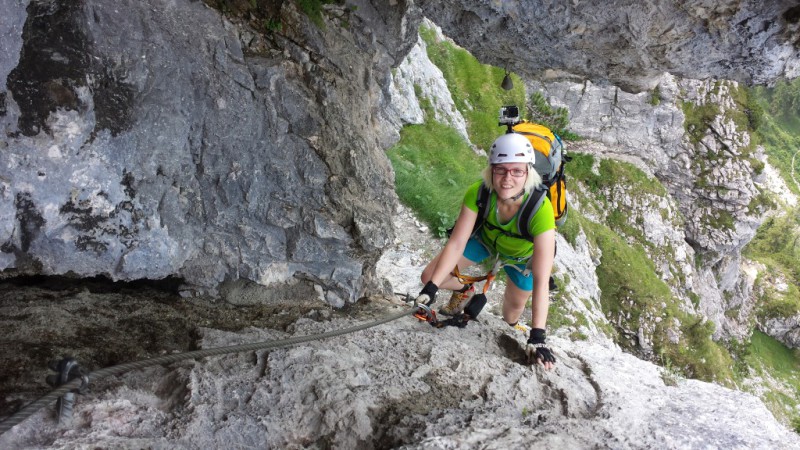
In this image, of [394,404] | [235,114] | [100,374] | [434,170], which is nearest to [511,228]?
[394,404]

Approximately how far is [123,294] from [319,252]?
236cm

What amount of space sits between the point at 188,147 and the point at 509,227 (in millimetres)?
3864

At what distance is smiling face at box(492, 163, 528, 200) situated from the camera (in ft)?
17.1

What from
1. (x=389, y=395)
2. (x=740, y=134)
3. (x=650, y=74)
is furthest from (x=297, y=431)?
(x=740, y=134)

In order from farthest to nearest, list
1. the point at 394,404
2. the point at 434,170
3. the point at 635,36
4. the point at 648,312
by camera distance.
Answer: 1. the point at 648,312
2. the point at 434,170
3. the point at 635,36
4. the point at 394,404

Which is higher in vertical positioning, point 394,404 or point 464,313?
point 464,313

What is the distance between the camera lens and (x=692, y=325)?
1148 inches

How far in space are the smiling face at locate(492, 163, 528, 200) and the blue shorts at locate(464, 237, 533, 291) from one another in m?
1.49

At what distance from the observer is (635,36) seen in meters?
6.49

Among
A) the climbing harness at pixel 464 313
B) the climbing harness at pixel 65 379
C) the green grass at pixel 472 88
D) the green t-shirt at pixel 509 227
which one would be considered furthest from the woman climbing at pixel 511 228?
the green grass at pixel 472 88

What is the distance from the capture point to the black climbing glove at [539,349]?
18.0 feet

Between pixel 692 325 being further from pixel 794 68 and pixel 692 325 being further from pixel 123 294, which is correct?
pixel 123 294

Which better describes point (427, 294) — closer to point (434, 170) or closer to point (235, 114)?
point (235, 114)

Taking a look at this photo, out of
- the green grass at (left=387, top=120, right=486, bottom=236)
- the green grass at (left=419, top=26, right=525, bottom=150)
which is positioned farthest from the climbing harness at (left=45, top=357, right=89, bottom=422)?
the green grass at (left=419, top=26, right=525, bottom=150)
